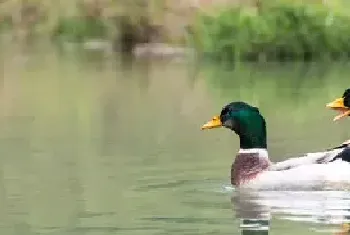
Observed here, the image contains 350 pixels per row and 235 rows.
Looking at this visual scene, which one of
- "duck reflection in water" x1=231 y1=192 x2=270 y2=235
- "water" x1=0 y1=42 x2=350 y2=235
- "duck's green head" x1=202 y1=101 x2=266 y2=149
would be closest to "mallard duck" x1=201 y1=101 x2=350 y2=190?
"duck's green head" x1=202 y1=101 x2=266 y2=149

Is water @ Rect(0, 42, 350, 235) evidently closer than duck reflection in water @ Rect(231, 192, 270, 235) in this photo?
No

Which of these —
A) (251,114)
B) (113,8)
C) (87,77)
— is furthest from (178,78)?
(251,114)

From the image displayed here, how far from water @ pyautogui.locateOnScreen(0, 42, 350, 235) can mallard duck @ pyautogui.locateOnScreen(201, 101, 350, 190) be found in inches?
4.4

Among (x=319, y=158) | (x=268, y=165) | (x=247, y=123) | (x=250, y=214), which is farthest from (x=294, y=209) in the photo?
(x=247, y=123)

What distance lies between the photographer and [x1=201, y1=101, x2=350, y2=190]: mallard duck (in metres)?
10.7

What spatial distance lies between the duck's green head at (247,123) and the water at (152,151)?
1.34ft

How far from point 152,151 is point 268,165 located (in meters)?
2.64

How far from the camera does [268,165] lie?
11.2m

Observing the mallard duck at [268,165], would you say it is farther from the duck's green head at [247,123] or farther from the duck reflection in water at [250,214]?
the duck reflection in water at [250,214]

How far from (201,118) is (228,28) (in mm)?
11863

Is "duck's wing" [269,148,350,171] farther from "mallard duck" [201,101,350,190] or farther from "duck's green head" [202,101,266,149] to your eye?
"duck's green head" [202,101,266,149]

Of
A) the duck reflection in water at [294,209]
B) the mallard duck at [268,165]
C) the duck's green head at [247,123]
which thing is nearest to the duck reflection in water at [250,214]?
the duck reflection in water at [294,209]

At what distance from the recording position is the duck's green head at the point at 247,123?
37.8ft

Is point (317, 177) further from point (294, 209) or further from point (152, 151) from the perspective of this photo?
point (152, 151)
